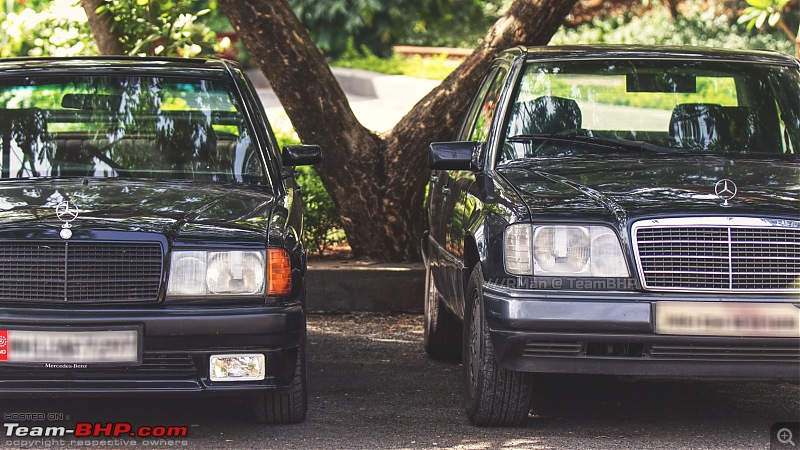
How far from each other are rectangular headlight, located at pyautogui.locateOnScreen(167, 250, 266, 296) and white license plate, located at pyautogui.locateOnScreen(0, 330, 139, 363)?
0.29 metres

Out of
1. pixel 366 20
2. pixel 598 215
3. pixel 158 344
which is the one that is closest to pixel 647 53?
pixel 598 215

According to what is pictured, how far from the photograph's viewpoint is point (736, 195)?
17.1 ft

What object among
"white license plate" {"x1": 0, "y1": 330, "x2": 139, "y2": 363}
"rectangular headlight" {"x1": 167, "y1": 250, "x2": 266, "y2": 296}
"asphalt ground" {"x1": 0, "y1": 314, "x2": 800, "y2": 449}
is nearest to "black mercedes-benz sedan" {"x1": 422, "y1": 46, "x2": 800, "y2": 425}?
"asphalt ground" {"x1": 0, "y1": 314, "x2": 800, "y2": 449}

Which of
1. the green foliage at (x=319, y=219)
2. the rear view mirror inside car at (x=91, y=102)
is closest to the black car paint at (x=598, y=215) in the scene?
the rear view mirror inside car at (x=91, y=102)

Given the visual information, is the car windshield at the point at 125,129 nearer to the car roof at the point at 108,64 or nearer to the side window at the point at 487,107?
the car roof at the point at 108,64

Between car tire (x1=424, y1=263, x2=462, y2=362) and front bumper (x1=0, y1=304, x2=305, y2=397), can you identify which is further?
car tire (x1=424, y1=263, x2=462, y2=362)

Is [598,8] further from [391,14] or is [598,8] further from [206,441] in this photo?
[206,441]

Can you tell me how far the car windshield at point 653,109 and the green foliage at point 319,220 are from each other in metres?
3.52

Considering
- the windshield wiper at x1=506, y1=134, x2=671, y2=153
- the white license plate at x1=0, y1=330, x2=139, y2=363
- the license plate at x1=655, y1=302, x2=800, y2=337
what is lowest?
the white license plate at x1=0, y1=330, x2=139, y2=363

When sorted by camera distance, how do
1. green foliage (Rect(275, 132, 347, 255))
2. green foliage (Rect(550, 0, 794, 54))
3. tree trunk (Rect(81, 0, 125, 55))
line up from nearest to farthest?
green foliage (Rect(275, 132, 347, 255)) < tree trunk (Rect(81, 0, 125, 55)) < green foliage (Rect(550, 0, 794, 54))

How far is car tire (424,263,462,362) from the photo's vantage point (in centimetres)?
726

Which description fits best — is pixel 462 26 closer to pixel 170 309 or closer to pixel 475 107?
pixel 475 107

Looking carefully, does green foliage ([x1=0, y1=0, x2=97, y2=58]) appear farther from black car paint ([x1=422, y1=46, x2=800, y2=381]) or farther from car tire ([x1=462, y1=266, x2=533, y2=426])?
car tire ([x1=462, y1=266, x2=533, y2=426])

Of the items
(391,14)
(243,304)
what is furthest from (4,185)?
(391,14)
